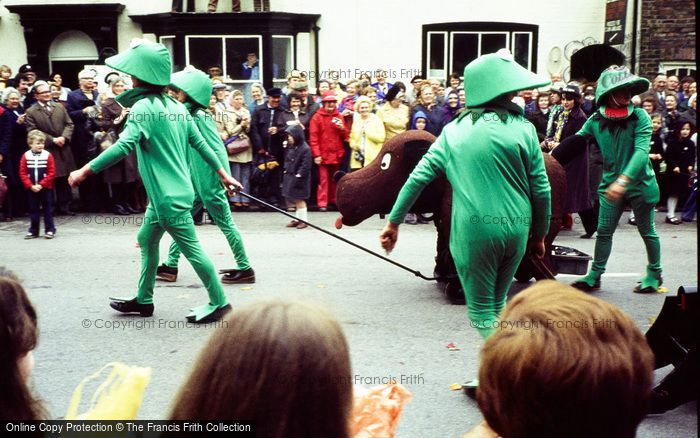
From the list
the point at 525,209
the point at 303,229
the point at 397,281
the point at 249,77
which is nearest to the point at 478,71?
the point at 525,209

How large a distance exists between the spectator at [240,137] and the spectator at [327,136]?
101cm

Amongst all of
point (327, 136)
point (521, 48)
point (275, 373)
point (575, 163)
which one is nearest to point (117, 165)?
point (327, 136)

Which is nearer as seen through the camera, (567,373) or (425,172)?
(567,373)

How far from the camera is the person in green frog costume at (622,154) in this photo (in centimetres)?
696

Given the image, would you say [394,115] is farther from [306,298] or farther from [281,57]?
[306,298]

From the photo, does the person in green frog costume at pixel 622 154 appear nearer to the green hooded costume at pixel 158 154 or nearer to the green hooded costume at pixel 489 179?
the green hooded costume at pixel 489 179

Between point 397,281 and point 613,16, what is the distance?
13552 millimetres

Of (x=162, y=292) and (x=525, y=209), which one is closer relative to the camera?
(x=525, y=209)

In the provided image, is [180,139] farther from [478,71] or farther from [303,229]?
[303,229]

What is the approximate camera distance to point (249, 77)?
1975 cm

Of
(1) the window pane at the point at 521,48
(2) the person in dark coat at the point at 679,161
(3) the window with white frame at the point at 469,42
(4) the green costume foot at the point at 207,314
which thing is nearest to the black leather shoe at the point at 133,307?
(4) the green costume foot at the point at 207,314

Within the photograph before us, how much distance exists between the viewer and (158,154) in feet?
20.3

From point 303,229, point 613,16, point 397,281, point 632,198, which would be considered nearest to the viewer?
point 632,198

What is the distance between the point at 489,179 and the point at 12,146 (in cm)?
887
